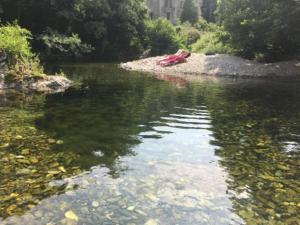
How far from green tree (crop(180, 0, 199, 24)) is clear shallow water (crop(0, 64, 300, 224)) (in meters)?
81.5

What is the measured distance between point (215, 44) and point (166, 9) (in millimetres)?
45019

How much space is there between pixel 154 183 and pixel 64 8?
148 ft

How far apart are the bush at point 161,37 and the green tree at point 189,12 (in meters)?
34.0

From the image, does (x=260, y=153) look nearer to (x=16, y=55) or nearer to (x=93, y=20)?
(x=16, y=55)

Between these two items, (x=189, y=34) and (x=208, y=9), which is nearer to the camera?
(x=189, y=34)

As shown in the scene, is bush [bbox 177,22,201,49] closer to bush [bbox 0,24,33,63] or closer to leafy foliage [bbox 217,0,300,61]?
leafy foliage [bbox 217,0,300,61]

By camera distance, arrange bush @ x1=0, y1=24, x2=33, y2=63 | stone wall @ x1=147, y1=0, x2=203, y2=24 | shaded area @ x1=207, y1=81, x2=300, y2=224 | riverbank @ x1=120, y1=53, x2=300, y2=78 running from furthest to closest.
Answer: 1. stone wall @ x1=147, y1=0, x2=203, y2=24
2. riverbank @ x1=120, y1=53, x2=300, y2=78
3. bush @ x1=0, y1=24, x2=33, y2=63
4. shaded area @ x1=207, y1=81, x2=300, y2=224

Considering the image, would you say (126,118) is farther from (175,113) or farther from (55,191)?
(55,191)

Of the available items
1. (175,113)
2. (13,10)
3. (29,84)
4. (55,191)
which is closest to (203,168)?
(55,191)

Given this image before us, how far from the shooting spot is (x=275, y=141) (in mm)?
12367

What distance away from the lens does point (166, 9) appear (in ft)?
311

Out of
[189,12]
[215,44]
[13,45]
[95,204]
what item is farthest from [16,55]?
[189,12]

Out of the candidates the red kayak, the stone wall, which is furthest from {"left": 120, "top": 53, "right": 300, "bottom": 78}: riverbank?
the stone wall

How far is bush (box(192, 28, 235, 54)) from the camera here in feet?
140
